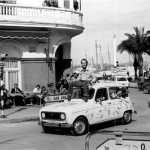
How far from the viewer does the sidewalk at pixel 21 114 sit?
17656mm

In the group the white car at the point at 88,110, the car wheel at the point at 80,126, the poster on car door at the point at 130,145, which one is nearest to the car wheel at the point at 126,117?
the white car at the point at 88,110

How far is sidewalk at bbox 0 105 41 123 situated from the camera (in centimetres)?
1766

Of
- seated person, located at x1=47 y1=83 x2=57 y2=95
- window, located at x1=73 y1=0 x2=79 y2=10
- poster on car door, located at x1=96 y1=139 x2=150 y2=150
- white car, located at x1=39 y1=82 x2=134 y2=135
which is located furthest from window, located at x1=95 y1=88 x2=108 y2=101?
window, located at x1=73 y1=0 x2=79 y2=10

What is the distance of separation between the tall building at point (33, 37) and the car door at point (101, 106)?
34.3 feet

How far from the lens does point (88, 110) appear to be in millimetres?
13250

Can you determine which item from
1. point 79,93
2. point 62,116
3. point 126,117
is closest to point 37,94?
point 126,117

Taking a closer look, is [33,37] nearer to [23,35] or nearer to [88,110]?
[23,35]

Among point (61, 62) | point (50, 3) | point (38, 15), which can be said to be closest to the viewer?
point (38, 15)

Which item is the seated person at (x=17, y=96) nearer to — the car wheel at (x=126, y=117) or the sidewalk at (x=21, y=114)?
the sidewalk at (x=21, y=114)

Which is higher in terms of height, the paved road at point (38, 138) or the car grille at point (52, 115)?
the car grille at point (52, 115)

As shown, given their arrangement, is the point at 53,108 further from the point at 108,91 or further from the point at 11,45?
the point at 11,45

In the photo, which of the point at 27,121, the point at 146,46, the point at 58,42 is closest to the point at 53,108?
the point at 27,121

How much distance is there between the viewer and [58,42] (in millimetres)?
25859

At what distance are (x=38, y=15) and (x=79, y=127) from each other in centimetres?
1246
